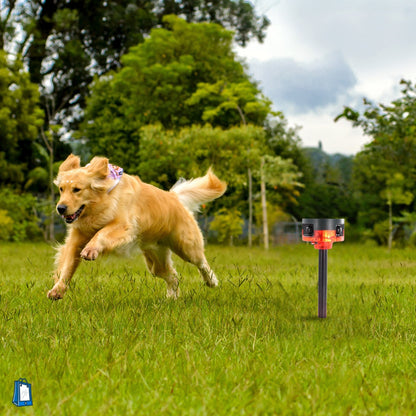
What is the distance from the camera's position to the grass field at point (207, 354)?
2570mm

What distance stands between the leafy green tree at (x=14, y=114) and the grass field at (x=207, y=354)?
730 inches

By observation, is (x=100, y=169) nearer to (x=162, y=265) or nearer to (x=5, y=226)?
(x=162, y=265)

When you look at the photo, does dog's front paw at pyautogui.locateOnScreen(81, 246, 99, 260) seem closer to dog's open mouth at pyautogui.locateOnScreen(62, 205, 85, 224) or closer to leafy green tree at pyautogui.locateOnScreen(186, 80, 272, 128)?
dog's open mouth at pyautogui.locateOnScreen(62, 205, 85, 224)

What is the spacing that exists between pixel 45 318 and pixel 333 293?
3.50 meters

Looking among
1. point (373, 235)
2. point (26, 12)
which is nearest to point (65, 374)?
point (373, 235)

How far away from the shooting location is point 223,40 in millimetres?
27031

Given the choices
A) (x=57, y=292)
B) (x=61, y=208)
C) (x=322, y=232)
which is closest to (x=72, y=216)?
(x=61, y=208)

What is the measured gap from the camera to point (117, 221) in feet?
16.6

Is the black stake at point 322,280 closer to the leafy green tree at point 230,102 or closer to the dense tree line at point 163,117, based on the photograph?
the dense tree line at point 163,117

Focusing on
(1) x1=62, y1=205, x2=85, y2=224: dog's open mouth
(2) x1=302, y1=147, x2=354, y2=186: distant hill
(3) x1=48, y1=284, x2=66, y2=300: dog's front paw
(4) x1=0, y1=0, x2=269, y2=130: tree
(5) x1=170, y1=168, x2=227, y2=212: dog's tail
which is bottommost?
(3) x1=48, y1=284, x2=66, y2=300: dog's front paw

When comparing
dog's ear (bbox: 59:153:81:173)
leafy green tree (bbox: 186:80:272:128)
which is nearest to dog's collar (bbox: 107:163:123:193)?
dog's ear (bbox: 59:153:81:173)

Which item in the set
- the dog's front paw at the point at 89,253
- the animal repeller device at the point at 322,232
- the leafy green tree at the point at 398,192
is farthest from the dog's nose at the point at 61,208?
the leafy green tree at the point at 398,192

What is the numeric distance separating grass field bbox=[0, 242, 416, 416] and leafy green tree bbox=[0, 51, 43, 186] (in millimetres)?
18532

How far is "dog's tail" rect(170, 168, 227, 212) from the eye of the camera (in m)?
6.44
